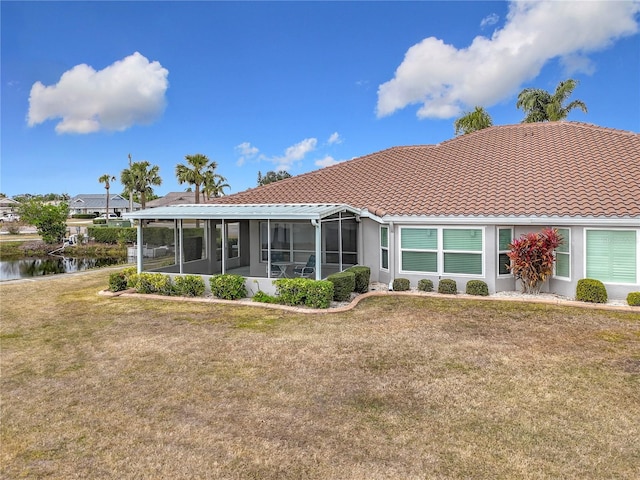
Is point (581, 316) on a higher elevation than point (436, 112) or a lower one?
lower

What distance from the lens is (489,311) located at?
33.9ft

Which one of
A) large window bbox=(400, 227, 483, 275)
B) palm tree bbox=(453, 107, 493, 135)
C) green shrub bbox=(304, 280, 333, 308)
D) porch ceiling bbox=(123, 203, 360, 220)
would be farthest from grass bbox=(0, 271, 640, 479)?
palm tree bbox=(453, 107, 493, 135)

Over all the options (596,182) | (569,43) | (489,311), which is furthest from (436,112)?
(489,311)

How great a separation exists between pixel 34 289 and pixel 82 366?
34.1 feet

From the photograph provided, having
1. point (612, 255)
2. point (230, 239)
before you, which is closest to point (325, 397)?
point (612, 255)

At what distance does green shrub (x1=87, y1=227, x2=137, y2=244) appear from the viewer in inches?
1367

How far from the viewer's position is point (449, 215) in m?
12.8

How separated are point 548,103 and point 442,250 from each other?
76.3 ft

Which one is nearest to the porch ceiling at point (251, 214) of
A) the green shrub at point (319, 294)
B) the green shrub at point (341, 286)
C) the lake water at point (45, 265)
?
the green shrub at point (341, 286)

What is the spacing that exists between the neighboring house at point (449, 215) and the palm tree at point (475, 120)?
9.32m

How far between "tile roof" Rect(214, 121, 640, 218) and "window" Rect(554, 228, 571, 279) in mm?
783

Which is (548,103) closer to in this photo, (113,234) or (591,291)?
(591,291)

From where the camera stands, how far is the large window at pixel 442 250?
1279cm

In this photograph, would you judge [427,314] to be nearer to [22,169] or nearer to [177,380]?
[177,380]
